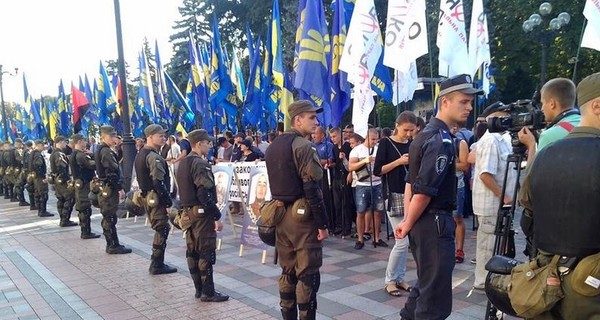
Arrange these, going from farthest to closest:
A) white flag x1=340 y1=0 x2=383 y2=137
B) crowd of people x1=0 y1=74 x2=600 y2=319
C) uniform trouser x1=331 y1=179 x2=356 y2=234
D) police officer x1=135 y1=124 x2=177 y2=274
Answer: uniform trouser x1=331 y1=179 x2=356 y2=234 < white flag x1=340 y1=0 x2=383 y2=137 < police officer x1=135 y1=124 x2=177 y2=274 < crowd of people x1=0 y1=74 x2=600 y2=319

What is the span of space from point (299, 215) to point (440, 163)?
1.42 metres

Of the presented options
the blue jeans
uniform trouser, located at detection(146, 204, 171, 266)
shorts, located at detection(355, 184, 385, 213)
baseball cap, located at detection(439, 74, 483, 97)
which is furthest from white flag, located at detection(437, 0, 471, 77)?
uniform trouser, located at detection(146, 204, 171, 266)

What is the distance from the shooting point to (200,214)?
19.2 ft

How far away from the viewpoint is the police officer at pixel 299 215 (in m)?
4.39

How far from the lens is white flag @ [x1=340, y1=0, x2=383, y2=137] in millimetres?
7680

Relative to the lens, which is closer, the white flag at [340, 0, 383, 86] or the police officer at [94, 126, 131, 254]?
the white flag at [340, 0, 383, 86]

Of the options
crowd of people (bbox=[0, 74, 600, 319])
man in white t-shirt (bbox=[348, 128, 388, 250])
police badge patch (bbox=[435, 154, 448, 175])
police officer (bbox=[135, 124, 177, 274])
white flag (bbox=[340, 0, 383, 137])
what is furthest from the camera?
man in white t-shirt (bbox=[348, 128, 388, 250])

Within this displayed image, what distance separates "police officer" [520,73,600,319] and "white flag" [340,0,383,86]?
5.23 m

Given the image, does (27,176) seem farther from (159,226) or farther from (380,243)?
(380,243)

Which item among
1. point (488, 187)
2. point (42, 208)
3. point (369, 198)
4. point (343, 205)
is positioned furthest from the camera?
point (42, 208)

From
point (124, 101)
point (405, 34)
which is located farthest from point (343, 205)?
point (124, 101)

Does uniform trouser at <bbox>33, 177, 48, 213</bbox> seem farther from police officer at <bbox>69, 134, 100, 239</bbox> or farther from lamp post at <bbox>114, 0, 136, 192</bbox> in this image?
police officer at <bbox>69, 134, 100, 239</bbox>

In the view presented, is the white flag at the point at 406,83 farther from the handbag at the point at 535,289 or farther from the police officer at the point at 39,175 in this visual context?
the police officer at the point at 39,175

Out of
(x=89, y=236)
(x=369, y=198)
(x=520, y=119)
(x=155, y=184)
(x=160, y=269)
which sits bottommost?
(x=160, y=269)
